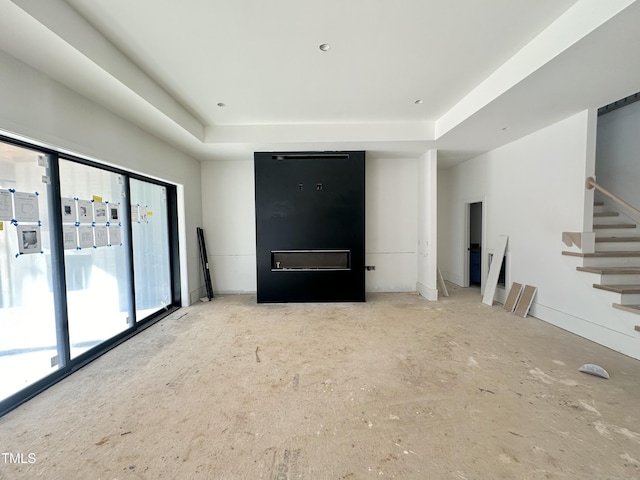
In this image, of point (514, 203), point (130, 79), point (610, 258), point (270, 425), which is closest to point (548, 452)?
point (270, 425)

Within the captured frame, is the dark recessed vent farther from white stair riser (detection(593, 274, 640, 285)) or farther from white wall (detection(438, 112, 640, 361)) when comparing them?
white stair riser (detection(593, 274, 640, 285))

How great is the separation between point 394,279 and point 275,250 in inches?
99.1

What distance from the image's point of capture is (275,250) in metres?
4.41

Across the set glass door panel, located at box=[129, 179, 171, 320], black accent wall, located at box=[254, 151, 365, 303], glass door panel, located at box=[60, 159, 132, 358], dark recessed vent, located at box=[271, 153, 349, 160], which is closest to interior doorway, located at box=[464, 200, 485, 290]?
black accent wall, located at box=[254, 151, 365, 303]

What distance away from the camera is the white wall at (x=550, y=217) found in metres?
2.96

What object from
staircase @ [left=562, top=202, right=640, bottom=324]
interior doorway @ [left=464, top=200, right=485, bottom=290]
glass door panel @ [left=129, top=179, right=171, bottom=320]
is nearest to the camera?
staircase @ [left=562, top=202, right=640, bottom=324]

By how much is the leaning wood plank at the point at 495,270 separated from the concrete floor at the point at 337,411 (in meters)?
1.17

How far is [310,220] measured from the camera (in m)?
4.36

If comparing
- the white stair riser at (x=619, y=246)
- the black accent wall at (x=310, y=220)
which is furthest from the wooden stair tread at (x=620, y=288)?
the black accent wall at (x=310, y=220)

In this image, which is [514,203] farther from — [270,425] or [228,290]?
[228,290]

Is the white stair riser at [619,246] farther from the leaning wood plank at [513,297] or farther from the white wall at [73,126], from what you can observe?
the white wall at [73,126]

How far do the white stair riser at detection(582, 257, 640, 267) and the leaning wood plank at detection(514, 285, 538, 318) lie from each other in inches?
29.6

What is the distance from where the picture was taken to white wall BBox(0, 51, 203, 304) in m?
1.84

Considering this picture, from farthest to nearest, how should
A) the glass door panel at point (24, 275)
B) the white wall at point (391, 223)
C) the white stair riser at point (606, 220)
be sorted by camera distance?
the white wall at point (391, 223) → the white stair riser at point (606, 220) → the glass door panel at point (24, 275)
